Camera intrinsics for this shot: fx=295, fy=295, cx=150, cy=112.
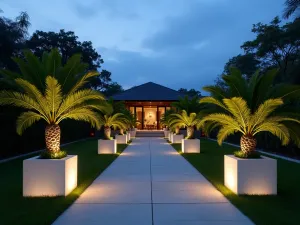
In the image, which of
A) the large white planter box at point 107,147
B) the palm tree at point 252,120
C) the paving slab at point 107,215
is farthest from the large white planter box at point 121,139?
the paving slab at point 107,215

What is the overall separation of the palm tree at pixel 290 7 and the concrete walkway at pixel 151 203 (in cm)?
1027

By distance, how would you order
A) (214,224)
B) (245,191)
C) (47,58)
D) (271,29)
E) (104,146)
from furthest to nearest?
1. (271,29)
2. (104,146)
3. (47,58)
4. (245,191)
5. (214,224)

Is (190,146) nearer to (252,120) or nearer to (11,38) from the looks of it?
(252,120)

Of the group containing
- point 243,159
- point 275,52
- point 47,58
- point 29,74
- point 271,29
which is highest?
point 271,29

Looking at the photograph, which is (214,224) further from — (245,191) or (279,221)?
(245,191)

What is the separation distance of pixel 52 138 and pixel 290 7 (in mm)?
13294

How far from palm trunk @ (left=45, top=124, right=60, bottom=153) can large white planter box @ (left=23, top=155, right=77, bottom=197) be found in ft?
2.42

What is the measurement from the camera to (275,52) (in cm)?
2706

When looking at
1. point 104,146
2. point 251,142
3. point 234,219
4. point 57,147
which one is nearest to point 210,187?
point 251,142

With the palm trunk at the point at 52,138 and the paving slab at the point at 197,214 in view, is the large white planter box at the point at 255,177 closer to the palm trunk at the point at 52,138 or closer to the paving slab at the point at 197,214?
the paving slab at the point at 197,214

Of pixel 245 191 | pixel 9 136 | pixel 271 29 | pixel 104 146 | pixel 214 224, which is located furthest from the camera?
pixel 271 29

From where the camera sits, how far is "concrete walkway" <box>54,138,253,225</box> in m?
5.29

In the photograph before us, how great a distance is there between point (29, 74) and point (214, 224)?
626 cm

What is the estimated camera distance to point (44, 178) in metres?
7.02
